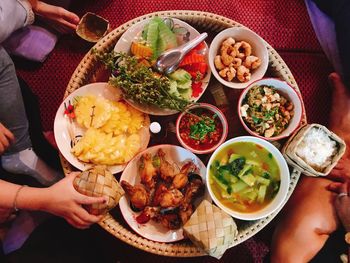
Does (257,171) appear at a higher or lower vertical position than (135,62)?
lower

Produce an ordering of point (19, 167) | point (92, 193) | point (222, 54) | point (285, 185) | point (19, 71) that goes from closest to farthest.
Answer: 1. point (92, 193)
2. point (285, 185)
3. point (222, 54)
4. point (19, 167)
5. point (19, 71)

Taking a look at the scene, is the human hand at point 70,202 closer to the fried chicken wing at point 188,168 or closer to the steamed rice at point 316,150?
the fried chicken wing at point 188,168

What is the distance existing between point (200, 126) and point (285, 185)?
417mm

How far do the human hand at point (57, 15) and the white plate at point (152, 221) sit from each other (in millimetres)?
1032

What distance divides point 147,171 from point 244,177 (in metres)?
0.39

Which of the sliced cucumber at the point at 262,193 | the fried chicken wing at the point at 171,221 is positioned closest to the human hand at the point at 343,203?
the sliced cucumber at the point at 262,193

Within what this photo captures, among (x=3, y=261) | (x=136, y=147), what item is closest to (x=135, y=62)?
(x=136, y=147)

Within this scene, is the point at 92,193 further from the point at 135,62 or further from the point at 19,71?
the point at 19,71

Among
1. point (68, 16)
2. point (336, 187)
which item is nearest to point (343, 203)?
point (336, 187)

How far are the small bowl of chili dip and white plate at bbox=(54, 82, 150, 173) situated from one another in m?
0.16

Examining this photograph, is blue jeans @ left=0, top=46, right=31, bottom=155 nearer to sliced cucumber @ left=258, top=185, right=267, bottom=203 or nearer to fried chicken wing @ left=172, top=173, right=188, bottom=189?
fried chicken wing @ left=172, top=173, right=188, bottom=189

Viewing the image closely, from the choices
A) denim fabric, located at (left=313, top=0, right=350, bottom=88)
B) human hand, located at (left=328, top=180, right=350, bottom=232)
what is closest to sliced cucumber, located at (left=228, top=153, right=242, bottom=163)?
human hand, located at (left=328, top=180, right=350, bottom=232)

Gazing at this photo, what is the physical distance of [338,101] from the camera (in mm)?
2098

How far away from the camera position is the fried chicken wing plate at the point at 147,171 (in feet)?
5.22
